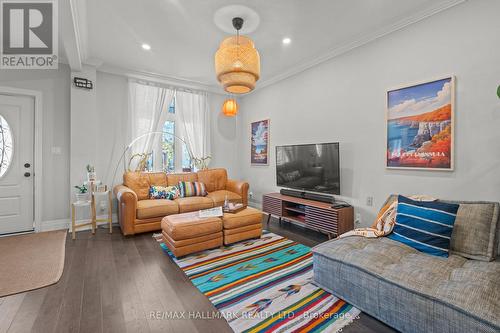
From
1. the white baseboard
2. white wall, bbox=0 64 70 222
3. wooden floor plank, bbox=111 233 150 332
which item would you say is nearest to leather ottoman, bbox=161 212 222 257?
wooden floor plank, bbox=111 233 150 332

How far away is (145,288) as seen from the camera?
213cm

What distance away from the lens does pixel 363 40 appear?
10.5 feet

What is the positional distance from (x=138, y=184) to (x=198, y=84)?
8.08ft

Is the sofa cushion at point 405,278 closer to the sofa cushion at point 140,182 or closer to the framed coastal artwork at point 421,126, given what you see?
the framed coastal artwork at point 421,126

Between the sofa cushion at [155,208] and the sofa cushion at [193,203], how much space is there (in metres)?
0.09

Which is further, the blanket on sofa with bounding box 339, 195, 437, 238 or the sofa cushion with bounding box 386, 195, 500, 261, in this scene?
the blanket on sofa with bounding box 339, 195, 437, 238

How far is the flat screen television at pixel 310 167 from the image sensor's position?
3430 millimetres

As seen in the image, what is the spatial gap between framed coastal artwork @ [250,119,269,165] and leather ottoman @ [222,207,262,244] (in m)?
1.87

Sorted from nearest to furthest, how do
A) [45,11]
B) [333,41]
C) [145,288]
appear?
1. [145,288]
2. [45,11]
3. [333,41]

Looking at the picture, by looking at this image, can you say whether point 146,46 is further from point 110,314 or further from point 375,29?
point 110,314

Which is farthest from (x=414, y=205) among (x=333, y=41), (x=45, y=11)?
(x=45, y=11)

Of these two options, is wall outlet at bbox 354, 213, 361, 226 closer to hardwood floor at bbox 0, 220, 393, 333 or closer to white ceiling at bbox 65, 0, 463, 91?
hardwood floor at bbox 0, 220, 393, 333

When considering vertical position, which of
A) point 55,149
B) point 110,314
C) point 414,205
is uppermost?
point 55,149

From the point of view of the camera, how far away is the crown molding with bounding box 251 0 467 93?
8.37 feet
